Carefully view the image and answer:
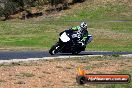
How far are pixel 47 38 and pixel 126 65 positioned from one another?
71.6 ft

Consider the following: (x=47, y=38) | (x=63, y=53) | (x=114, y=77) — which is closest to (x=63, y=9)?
(x=47, y=38)

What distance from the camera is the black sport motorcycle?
24.6 meters

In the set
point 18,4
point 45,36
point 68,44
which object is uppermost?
point 68,44

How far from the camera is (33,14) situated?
94.6m

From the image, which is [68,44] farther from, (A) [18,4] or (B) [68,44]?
(A) [18,4]

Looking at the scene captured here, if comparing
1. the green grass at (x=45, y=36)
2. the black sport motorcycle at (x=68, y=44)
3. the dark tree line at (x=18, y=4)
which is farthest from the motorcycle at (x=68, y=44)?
the dark tree line at (x=18, y=4)

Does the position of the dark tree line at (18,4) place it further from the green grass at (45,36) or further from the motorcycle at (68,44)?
the motorcycle at (68,44)

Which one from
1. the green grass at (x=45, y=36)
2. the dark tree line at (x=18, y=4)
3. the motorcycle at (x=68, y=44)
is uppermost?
the motorcycle at (x=68, y=44)

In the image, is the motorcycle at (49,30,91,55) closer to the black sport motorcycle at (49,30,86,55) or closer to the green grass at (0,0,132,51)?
the black sport motorcycle at (49,30,86,55)

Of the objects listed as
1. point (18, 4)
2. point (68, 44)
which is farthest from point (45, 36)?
point (18, 4)

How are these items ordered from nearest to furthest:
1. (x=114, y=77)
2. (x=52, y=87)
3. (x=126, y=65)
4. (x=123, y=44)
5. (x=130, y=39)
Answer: (x=114, y=77), (x=52, y=87), (x=126, y=65), (x=123, y=44), (x=130, y=39)

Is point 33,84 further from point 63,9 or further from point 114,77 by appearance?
point 63,9

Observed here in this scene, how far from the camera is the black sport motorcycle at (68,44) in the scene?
80.6 ft

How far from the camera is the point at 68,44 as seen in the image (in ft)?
81.2
